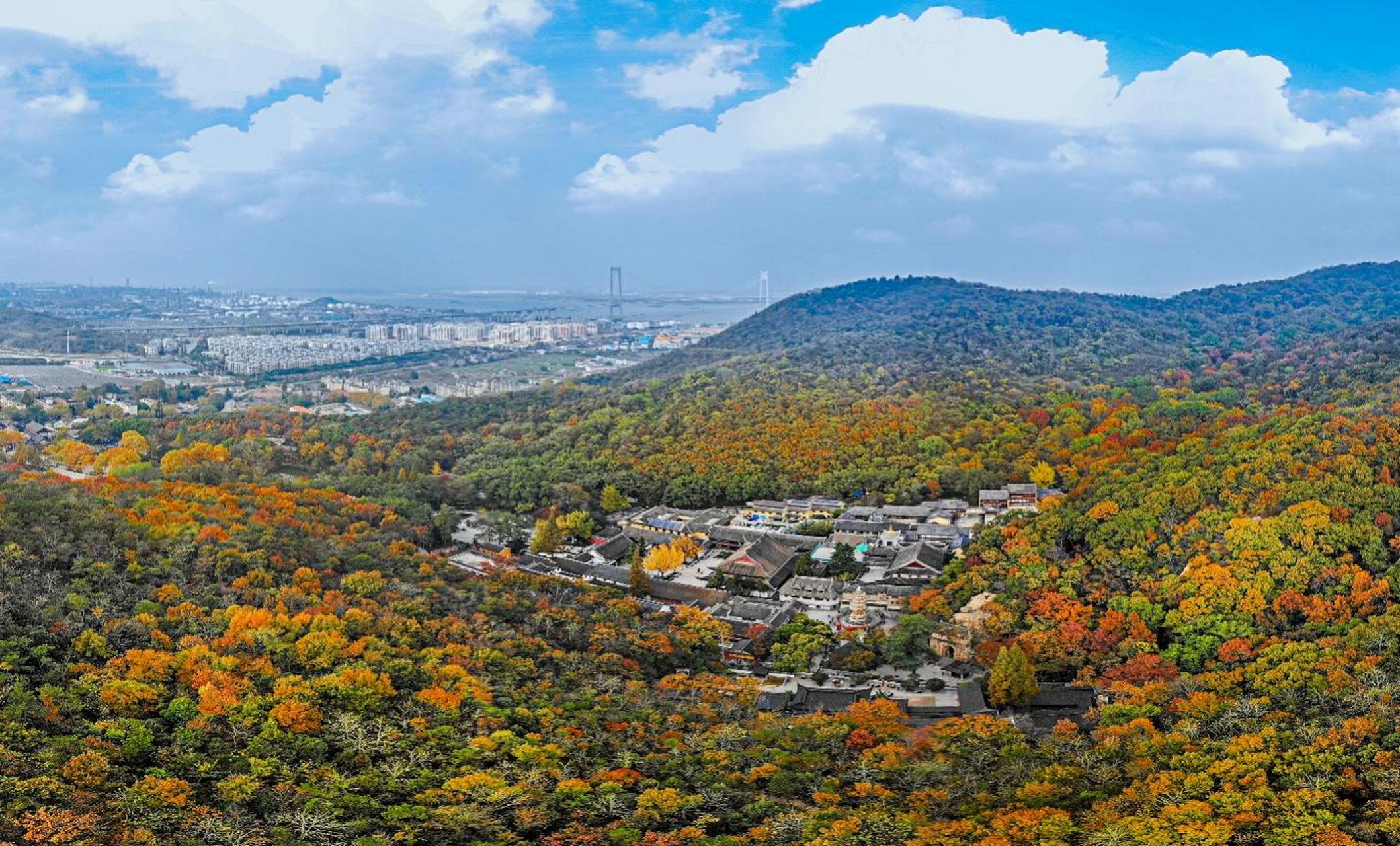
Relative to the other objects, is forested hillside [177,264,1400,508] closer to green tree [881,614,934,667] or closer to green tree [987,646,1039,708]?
green tree [881,614,934,667]

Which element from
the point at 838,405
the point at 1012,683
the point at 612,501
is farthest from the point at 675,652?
the point at 838,405

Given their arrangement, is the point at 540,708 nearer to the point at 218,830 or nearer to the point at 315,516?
the point at 218,830

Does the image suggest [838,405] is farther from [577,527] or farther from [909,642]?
[909,642]

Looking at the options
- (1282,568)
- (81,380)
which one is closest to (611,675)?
(1282,568)

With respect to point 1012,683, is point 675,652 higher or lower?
lower

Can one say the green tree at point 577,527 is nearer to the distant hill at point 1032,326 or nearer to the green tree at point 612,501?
the green tree at point 612,501

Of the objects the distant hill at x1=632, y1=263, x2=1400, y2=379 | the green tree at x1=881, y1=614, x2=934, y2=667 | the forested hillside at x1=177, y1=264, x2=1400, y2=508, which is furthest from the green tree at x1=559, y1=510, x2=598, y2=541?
the distant hill at x1=632, y1=263, x2=1400, y2=379
